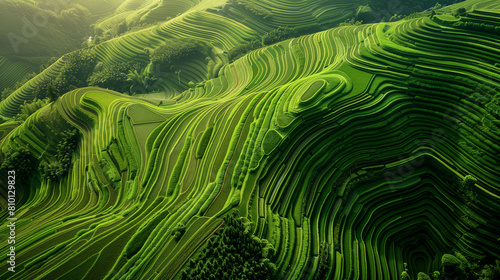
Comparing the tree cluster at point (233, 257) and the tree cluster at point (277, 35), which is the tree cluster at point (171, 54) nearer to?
the tree cluster at point (277, 35)

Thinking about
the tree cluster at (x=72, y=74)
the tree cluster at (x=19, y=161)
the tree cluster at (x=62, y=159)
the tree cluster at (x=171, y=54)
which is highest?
the tree cluster at (x=171, y=54)

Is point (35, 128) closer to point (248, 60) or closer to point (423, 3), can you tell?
point (248, 60)

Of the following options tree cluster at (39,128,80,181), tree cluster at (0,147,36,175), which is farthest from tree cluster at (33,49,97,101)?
tree cluster at (39,128,80,181)

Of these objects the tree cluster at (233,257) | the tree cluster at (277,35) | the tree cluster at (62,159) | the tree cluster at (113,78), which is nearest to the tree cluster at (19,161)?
the tree cluster at (62,159)

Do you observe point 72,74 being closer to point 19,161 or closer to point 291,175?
point 19,161

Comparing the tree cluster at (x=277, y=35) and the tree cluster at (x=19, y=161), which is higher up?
the tree cluster at (x=277, y=35)
